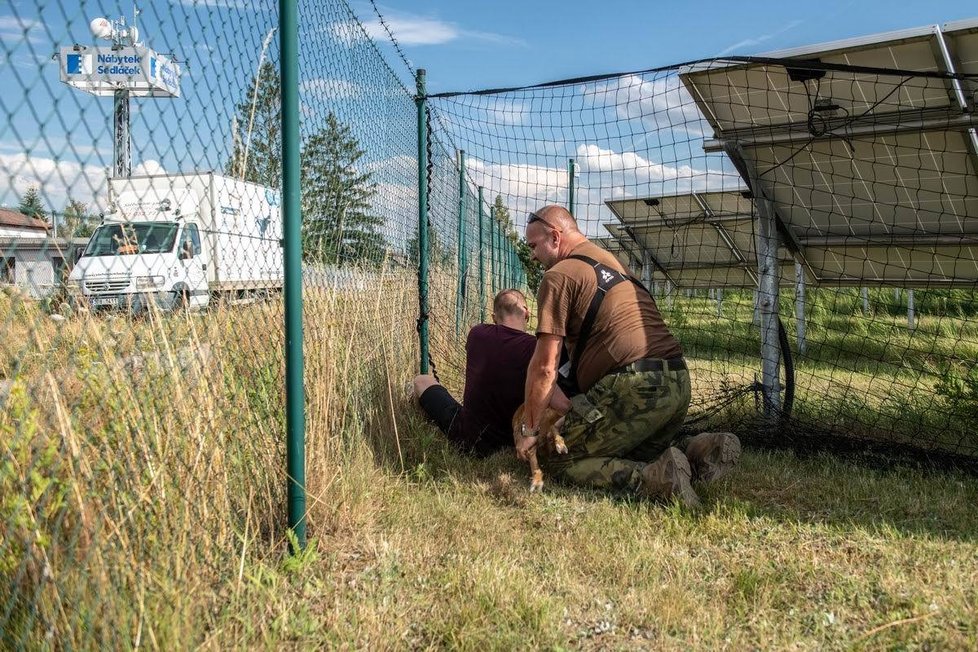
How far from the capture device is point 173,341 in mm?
2566

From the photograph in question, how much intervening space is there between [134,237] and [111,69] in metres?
0.54

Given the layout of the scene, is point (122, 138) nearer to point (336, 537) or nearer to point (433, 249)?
point (336, 537)

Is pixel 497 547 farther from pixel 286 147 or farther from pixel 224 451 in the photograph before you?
pixel 286 147

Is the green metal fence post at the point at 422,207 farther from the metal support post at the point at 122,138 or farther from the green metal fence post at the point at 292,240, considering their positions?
the metal support post at the point at 122,138

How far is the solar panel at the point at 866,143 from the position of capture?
13.4ft

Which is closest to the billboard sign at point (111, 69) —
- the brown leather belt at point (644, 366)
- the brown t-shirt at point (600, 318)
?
the brown t-shirt at point (600, 318)

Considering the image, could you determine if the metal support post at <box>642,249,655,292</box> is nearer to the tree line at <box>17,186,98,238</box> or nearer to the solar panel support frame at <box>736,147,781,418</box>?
the solar panel support frame at <box>736,147,781,418</box>

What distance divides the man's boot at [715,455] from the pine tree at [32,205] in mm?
3145

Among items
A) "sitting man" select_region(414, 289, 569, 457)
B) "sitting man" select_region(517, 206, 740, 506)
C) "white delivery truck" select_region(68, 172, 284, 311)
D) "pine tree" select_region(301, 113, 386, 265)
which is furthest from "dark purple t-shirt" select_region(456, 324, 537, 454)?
"white delivery truck" select_region(68, 172, 284, 311)

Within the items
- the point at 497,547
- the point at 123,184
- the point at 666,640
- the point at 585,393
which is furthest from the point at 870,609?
the point at 123,184

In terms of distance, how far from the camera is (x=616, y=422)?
372 cm

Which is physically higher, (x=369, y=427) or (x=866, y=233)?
Result: (x=866, y=233)

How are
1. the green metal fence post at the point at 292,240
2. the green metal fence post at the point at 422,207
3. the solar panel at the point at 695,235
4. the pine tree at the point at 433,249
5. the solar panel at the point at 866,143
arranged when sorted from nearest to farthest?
1. the green metal fence post at the point at 292,240
2. the solar panel at the point at 866,143
3. the green metal fence post at the point at 422,207
4. the pine tree at the point at 433,249
5. the solar panel at the point at 695,235

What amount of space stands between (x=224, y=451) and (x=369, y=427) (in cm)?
140
